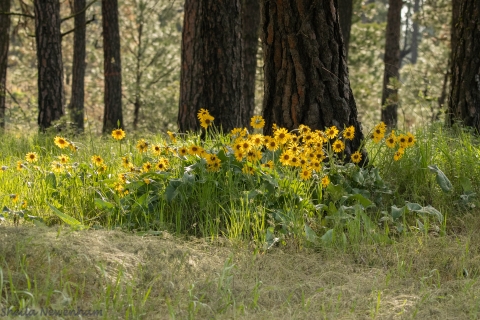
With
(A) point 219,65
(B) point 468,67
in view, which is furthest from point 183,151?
(B) point 468,67

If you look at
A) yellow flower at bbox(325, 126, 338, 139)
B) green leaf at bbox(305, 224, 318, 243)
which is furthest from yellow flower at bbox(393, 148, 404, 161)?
green leaf at bbox(305, 224, 318, 243)

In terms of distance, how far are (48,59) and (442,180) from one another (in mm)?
6571

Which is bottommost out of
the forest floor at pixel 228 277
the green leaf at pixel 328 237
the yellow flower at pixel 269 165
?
the forest floor at pixel 228 277

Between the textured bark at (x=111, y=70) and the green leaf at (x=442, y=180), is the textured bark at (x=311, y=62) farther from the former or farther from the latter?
the textured bark at (x=111, y=70)

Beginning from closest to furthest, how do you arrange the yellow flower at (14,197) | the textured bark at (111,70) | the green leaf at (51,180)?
the yellow flower at (14,197) < the green leaf at (51,180) < the textured bark at (111,70)

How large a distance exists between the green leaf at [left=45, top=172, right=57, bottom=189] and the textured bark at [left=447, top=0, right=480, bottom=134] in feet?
13.3

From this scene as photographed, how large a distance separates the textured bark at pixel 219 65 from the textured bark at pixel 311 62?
62.9 inches

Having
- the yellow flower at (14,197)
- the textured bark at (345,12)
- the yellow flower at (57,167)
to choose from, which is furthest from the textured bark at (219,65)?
the textured bark at (345,12)

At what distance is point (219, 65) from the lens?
260 inches

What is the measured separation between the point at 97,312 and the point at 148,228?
1.27 meters

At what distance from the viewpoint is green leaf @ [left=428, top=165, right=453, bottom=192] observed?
14.0 ft

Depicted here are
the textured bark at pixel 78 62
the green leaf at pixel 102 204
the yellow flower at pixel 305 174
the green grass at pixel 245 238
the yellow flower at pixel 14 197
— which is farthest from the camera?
the textured bark at pixel 78 62

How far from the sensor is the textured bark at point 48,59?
29.3 feet

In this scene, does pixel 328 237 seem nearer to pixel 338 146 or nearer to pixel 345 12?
pixel 338 146
